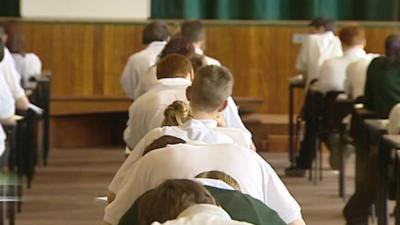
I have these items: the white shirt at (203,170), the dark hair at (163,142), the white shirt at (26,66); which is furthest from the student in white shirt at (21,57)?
the white shirt at (203,170)

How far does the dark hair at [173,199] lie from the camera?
2463 millimetres

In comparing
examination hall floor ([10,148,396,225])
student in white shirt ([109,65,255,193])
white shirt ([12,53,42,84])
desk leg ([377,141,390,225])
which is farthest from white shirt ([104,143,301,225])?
white shirt ([12,53,42,84])

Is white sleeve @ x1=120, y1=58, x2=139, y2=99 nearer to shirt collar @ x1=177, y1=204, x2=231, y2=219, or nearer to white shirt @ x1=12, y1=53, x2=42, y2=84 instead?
white shirt @ x1=12, y1=53, x2=42, y2=84

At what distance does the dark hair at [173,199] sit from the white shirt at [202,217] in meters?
0.05

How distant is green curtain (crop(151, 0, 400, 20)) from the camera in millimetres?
12602

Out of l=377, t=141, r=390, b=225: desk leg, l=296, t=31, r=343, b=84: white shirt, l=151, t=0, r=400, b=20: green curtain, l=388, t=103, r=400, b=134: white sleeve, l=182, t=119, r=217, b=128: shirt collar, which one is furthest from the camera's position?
l=151, t=0, r=400, b=20: green curtain

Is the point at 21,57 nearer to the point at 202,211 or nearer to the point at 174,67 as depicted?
the point at 174,67

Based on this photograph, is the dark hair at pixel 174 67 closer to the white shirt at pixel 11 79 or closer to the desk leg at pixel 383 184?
the desk leg at pixel 383 184

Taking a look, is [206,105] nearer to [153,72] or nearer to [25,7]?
[153,72]

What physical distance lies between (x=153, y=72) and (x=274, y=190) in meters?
3.87

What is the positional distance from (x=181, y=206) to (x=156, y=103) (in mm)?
3500

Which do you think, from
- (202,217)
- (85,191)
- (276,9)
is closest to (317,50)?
(276,9)

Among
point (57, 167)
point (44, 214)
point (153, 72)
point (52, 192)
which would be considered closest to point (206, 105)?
point (153, 72)

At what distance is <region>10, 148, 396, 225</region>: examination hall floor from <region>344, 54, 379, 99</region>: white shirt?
0.88m
